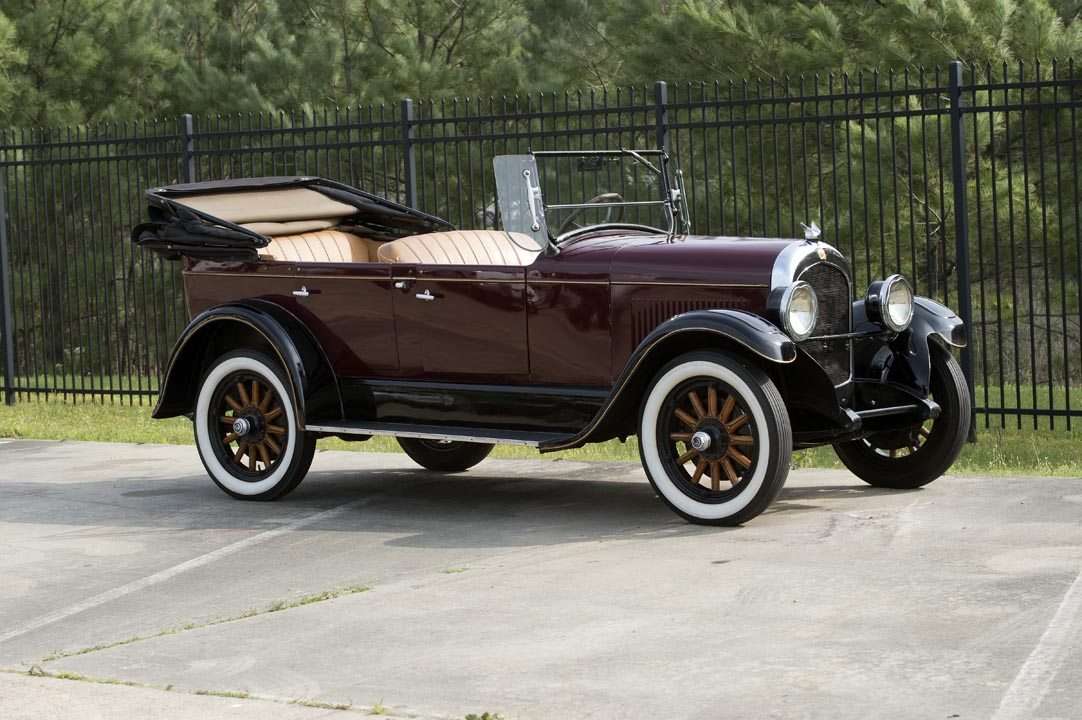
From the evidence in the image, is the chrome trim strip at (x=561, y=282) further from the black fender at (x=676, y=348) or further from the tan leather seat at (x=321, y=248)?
the tan leather seat at (x=321, y=248)

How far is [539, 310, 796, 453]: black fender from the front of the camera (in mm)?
6352

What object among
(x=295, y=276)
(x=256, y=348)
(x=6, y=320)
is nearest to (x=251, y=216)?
(x=295, y=276)

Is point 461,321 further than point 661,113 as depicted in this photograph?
No

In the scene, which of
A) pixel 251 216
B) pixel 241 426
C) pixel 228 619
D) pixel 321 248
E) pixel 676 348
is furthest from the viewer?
pixel 321 248

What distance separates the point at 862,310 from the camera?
295 inches

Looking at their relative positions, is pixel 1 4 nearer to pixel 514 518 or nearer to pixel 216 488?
pixel 216 488

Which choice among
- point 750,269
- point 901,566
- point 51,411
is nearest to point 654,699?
point 901,566

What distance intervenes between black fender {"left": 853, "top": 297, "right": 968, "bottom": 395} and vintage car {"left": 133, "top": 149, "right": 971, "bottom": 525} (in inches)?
0.4

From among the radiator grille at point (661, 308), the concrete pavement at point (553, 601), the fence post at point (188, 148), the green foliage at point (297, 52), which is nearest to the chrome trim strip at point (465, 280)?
the radiator grille at point (661, 308)

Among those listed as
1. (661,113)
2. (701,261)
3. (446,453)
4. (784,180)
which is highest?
(661,113)

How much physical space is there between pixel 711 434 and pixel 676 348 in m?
0.45

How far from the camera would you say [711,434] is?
259 inches

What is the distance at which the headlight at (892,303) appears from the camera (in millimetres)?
7199

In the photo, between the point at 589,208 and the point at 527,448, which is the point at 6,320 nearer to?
the point at 527,448
